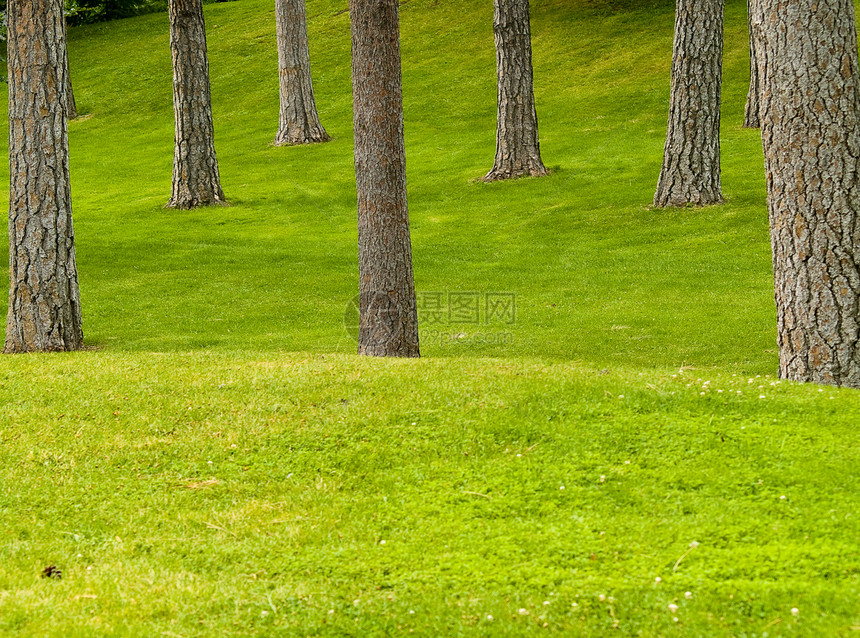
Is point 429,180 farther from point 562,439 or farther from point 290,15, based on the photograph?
point 562,439

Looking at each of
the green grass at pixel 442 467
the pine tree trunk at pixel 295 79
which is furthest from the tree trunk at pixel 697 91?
the pine tree trunk at pixel 295 79

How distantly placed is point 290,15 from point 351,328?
18.1 metres

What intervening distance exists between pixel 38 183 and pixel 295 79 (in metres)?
18.1

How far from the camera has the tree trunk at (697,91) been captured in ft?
56.3

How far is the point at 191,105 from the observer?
21203mm

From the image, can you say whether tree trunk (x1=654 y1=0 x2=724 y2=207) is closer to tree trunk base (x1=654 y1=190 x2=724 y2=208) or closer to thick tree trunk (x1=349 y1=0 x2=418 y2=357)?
tree trunk base (x1=654 y1=190 x2=724 y2=208)

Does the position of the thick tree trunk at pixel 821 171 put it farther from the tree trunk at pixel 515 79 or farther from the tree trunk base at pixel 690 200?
the tree trunk at pixel 515 79

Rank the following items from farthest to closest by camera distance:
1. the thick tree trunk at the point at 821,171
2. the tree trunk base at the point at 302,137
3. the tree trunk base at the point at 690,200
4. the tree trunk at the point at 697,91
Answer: the tree trunk base at the point at 302,137 → the tree trunk base at the point at 690,200 → the tree trunk at the point at 697,91 → the thick tree trunk at the point at 821,171

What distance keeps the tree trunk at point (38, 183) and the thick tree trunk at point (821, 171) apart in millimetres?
8241

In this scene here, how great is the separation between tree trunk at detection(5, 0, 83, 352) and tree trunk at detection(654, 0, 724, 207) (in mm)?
11804

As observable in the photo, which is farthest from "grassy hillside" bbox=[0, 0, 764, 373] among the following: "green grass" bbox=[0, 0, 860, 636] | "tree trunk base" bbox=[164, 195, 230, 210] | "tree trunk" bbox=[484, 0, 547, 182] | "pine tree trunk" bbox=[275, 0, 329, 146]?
"tree trunk" bbox=[484, 0, 547, 182]

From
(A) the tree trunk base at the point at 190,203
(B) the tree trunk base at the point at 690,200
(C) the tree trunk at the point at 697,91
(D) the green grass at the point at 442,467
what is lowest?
(D) the green grass at the point at 442,467

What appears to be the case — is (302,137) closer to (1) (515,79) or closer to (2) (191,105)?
(2) (191,105)

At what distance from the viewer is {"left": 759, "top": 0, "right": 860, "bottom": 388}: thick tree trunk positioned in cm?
727
